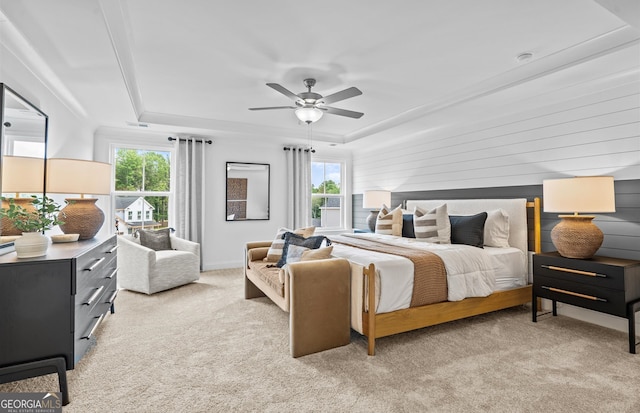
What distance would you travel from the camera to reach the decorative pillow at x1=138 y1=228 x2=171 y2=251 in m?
4.40

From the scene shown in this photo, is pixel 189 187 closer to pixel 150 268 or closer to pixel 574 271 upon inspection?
pixel 150 268

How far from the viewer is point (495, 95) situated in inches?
130

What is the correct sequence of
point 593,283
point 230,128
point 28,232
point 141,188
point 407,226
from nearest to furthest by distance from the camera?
point 28,232 → point 593,283 → point 407,226 → point 230,128 → point 141,188

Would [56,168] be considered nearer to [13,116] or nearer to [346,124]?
[13,116]

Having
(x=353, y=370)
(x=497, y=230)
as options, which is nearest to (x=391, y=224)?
(x=497, y=230)

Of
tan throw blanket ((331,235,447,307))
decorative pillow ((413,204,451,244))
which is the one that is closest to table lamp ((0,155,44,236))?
tan throw blanket ((331,235,447,307))

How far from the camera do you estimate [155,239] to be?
446cm

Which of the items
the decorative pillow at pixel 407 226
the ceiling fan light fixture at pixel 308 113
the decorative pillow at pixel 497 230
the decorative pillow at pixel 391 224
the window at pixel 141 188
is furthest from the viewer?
the window at pixel 141 188

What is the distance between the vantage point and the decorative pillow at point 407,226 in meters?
4.17

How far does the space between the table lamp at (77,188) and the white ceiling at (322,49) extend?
0.83 metres

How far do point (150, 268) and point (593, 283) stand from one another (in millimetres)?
4530

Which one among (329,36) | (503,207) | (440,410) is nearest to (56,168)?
(329,36)

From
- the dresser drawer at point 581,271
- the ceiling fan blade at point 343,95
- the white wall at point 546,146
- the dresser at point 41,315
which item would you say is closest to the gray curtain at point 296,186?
the white wall at point 546,146

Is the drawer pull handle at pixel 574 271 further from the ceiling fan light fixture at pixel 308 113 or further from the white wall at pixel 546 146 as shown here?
the ceiling fan light fixture at pixel 308 113
